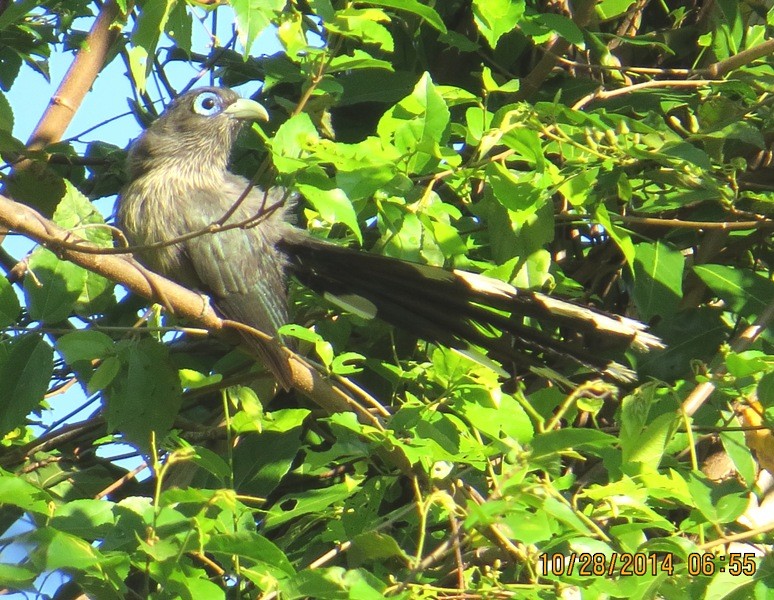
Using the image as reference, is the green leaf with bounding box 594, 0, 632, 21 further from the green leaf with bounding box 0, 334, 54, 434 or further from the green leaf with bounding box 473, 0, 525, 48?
the green leaf with bounding box 0, 334, 54, 434

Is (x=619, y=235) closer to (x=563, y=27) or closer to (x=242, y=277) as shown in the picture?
(x=563, y=27)

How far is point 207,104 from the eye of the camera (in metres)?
4.02

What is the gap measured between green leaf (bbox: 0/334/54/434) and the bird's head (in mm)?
1378

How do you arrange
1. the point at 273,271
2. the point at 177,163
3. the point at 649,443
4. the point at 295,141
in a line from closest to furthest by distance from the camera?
the point at 295,141, the point at 649,443, the point at 273,271, the point at 177,163

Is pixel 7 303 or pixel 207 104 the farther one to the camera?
pixel 207 104

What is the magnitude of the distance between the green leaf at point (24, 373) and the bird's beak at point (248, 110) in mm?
1230

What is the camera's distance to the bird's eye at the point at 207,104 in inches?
156

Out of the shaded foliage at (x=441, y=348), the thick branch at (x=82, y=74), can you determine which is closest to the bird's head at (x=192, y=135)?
the shaded foliage at (x=441, y=348)

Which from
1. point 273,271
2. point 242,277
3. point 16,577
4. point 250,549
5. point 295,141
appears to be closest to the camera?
point 16,577

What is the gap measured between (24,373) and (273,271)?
1129 millimetres

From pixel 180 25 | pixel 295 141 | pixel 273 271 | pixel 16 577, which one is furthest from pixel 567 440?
pixel 273 271

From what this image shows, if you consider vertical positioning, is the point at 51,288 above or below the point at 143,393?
above

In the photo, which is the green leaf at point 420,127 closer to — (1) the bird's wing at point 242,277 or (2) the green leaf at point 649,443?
(2) the green leaf at point 649,443
